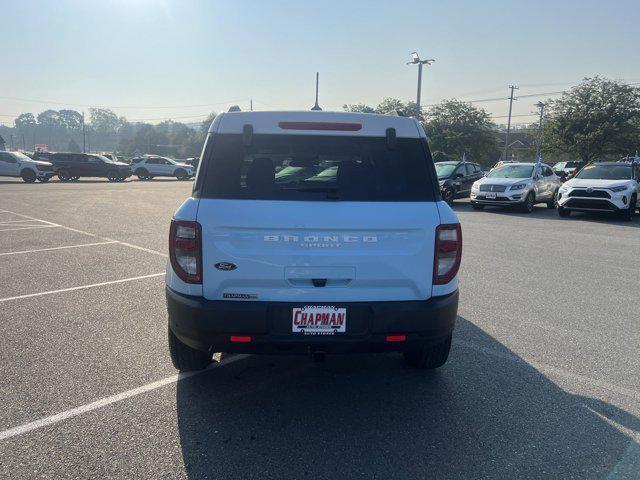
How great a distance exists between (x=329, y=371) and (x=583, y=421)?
1.80 m

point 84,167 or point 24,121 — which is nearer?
point 84,167

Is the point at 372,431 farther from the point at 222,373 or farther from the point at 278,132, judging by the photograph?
the point at 278,132

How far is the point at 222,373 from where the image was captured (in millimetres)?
3891

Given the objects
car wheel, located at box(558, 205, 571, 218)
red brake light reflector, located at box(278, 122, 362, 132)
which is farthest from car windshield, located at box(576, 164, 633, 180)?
red brake light reflector, located at box(278, 122, 362, 132)

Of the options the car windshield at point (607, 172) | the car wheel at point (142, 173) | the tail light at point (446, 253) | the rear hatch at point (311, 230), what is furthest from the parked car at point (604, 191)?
the car wheel at point (142, 173)

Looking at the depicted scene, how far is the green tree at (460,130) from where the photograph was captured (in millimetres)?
52094

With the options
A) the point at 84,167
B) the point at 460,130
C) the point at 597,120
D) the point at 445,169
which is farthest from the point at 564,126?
the point at 84,167

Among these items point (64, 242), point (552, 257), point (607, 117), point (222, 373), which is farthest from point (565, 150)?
point (222, 373)

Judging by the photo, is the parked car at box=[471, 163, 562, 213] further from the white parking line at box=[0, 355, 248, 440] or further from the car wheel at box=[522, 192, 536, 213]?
the white parking line at box=[0, 355, 248, 440]

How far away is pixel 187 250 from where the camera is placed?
3.00 metres

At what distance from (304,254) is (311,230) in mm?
149

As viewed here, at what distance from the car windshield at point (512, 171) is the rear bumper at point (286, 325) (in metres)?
15.2

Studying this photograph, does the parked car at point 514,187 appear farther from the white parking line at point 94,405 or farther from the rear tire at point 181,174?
the rear tire at point 181,174

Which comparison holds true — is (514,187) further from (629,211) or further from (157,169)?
(157,169)
